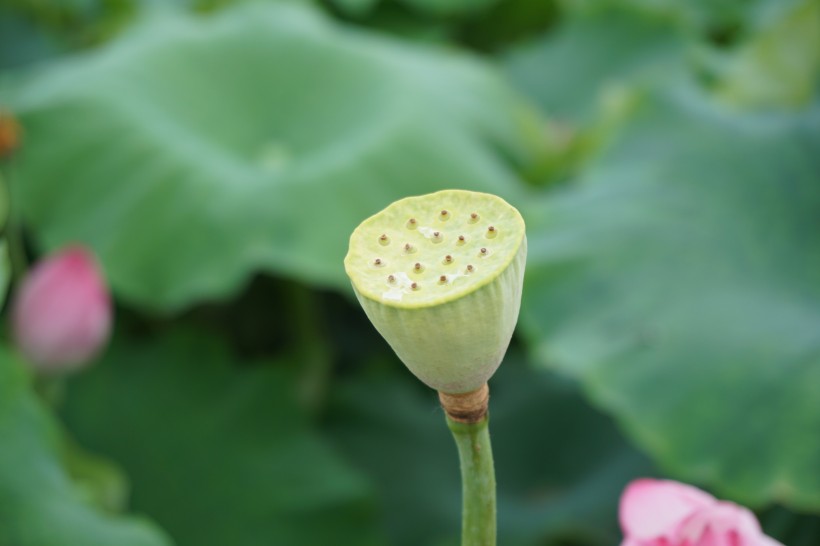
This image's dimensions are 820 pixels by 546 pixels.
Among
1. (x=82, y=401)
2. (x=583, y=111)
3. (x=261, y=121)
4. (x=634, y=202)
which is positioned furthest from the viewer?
(x=583, y=111)

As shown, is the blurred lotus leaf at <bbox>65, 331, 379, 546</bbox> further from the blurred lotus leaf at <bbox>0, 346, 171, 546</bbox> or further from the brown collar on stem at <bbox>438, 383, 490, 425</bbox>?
the brown collar on stem at <bbox>438, 383, 490, 425</bbox>

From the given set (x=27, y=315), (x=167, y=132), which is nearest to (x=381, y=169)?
(x=167, y=132)

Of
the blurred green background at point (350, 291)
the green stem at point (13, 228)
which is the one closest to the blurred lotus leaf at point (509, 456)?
the blurred green background at point (350, 291)

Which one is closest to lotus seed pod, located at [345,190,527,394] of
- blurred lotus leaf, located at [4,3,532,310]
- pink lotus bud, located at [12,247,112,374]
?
pink lotus bud, located at [12,247,112,374]

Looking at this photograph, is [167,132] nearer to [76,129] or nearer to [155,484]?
[76,129]

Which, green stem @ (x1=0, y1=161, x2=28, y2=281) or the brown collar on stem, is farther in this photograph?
green stem @ (x1=0, y1=161, x2=28, y2=281)

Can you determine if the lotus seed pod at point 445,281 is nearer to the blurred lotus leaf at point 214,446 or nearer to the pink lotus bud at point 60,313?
the pink lotus bud at point 60,313

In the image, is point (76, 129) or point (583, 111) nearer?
point (76, 129)
